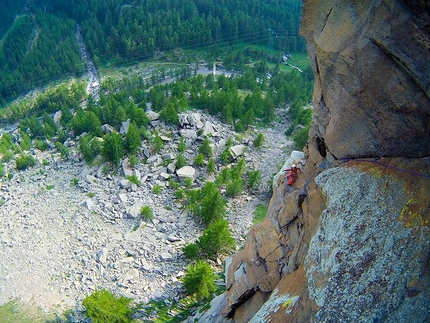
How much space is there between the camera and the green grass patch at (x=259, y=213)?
38125 millimetres

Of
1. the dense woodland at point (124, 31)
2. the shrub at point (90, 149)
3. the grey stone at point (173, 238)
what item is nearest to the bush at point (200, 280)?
the grey stone at point (173, 238)

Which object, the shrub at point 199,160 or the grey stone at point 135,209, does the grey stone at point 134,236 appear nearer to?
the grey stone at point 135,209

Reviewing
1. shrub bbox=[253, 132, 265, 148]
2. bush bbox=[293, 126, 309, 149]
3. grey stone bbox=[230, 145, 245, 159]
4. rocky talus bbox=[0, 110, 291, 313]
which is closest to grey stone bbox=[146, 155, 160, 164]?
rocky talus bbox=[0, 110, 291, 313]

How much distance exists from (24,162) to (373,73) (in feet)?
166

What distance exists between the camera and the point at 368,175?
38.3ft

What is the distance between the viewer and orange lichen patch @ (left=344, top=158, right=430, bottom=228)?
987 cm

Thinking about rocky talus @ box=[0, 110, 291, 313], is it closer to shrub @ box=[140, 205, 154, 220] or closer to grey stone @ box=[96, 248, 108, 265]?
grey stone @ box=[96, 248, 108, 265]

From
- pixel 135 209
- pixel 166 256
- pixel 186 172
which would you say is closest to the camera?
pixel 166 256

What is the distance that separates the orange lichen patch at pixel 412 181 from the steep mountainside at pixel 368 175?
0.03 m

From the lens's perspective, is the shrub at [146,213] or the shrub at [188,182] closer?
the shrub at [146,213]

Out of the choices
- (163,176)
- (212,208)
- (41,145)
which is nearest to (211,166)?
(163,176)

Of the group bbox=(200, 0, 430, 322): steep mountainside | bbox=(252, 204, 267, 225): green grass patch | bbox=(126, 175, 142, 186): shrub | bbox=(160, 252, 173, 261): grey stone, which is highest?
bbox=(200, 0, 430, 322): steep mountainside

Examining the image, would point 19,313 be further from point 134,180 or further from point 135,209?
point 134,180

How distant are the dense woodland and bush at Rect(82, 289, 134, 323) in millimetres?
104770
